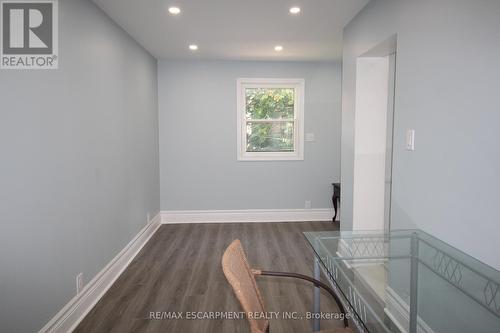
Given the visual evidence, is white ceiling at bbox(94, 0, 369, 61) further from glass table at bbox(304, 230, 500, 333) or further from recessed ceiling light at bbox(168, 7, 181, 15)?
glass table at bbox(304, 230, 500, 333)

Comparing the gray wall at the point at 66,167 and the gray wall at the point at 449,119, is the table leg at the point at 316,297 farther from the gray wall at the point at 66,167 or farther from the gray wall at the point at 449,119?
the gray wall at the point at 66,167

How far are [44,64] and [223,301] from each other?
2205 millimetres

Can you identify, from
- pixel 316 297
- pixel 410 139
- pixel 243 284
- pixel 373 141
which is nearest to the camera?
pixel 243 284

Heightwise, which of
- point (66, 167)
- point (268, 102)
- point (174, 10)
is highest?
point (174, 10)

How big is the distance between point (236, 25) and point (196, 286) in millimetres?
2615

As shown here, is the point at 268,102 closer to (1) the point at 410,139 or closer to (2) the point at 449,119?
(1) the point at 410,139

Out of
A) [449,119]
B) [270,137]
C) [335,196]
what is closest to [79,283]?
[449,119]

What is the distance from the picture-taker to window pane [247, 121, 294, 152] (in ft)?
17.1

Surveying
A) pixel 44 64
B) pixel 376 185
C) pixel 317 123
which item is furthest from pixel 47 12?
pixel 317 123

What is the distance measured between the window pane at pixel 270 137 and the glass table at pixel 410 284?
3288 mm

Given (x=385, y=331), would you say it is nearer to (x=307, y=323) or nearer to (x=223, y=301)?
(x=307, y=323)

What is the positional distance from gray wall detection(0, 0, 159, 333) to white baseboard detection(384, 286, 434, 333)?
190cm

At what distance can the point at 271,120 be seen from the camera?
17.0ft

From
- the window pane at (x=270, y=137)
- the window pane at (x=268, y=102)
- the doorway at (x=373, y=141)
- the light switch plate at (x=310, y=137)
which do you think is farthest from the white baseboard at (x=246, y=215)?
the doorway at (x=373, y=141)
